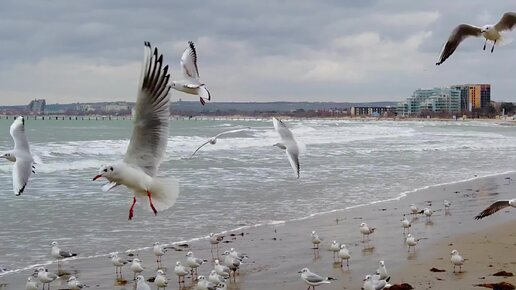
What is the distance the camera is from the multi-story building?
386 feet

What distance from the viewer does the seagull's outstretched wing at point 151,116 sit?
155 inches

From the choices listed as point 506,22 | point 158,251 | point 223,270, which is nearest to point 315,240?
point 223,270

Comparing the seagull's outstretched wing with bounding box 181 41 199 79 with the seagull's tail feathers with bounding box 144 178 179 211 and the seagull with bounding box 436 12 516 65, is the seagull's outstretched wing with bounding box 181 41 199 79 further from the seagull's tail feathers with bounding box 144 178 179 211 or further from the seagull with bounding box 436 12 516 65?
the seagull with bounding box 436 12 516 65

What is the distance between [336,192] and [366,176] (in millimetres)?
3823

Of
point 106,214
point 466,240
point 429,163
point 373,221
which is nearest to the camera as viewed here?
point 466,240

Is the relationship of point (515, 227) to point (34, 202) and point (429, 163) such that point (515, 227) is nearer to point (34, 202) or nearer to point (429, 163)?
point (34, 202)

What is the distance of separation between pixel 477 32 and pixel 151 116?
383 centimetres

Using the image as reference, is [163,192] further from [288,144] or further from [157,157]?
[288,144]

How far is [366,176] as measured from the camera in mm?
20203

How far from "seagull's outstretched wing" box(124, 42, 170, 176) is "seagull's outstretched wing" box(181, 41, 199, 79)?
1.61 metres

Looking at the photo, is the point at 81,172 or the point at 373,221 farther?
the point at 81,172

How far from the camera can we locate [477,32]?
6.79m

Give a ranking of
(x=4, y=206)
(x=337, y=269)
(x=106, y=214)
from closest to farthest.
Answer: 1. (x=337, y=269)
2. (x=106, y=214)
3. (x=4, y=206)

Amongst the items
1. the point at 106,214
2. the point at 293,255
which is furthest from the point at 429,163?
the point at 293,255
